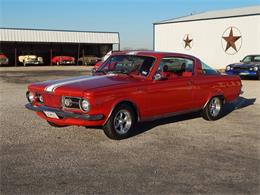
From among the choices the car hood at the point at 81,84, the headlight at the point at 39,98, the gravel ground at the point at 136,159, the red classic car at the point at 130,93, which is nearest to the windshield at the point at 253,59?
the red classic car at the point at 130,93

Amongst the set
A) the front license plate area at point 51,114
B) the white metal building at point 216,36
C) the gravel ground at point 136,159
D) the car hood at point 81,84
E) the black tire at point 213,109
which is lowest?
the gravel ground at point 136,159

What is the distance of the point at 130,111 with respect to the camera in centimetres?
709

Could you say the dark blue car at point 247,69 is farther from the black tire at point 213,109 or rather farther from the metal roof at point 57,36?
the metal roof at point 57,36

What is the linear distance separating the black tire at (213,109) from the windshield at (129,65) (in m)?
1.94

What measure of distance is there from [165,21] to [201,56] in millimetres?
6664

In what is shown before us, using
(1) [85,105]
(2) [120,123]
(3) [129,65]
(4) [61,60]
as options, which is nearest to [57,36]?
(4) [61,60]

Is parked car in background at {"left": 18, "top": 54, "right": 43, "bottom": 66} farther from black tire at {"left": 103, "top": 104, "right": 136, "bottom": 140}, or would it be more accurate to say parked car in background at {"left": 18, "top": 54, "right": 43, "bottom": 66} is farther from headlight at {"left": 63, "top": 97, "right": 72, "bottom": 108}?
headlight at {"left": 63, "top": 97, "right": 72, "bottom": 108}

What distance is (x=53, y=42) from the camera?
160 ft

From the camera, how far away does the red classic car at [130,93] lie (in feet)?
21.7

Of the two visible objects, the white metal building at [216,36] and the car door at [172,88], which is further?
the white metal building at [216,36]

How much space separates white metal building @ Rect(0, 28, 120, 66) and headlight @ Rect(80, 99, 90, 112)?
41.2 m

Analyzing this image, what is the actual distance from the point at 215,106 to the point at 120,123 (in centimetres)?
302

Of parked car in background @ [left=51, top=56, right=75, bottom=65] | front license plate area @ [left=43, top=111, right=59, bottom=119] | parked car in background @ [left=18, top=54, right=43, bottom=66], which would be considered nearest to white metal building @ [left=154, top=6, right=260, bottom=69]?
parked car in background @ [left=51, top=56, right=75, bottom=65]

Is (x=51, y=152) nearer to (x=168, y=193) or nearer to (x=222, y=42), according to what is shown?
(x=168, y=193)
